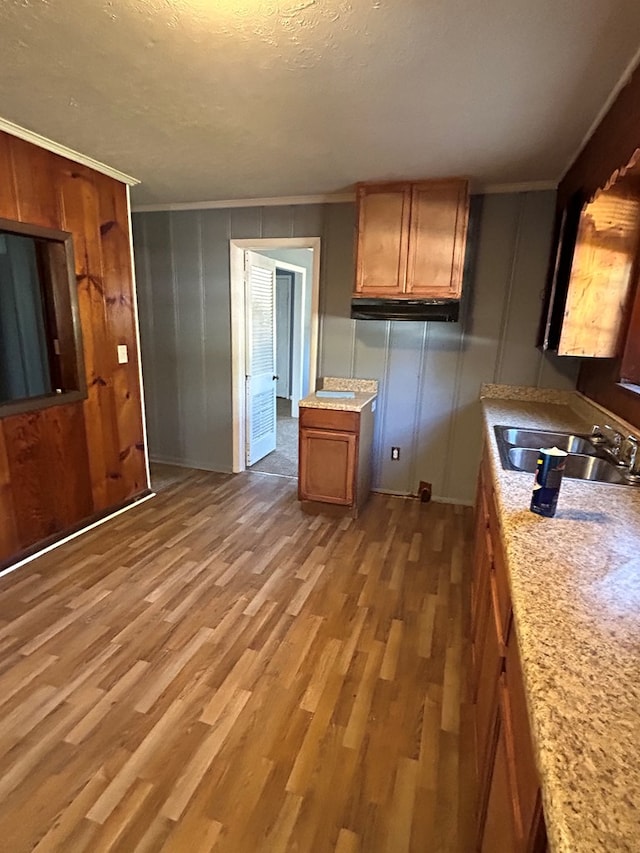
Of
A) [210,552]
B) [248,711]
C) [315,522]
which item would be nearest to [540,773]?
[248,711]

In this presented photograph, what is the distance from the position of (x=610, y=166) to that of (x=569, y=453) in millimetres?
1310

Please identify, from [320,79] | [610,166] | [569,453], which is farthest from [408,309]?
[320,79]

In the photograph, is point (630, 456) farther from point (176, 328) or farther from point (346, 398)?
point (176, 328)

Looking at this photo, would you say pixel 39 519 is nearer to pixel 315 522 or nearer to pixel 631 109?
pixel 315 522

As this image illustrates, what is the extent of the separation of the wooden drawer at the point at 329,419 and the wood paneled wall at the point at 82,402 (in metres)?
1.36

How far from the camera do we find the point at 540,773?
59 centimetres

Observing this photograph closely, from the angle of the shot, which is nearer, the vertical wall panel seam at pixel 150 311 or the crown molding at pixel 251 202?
the crown molding at pixel 251 202

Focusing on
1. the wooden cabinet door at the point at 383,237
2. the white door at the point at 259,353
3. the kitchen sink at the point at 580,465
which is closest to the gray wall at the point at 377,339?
the white door at the point at 259,353

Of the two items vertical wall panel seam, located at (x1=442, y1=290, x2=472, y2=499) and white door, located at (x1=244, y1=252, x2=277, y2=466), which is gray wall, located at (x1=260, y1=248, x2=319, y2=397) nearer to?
white door, located at (x1=244, y1=252, x2=277, y2=466)

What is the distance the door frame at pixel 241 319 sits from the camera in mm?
3729

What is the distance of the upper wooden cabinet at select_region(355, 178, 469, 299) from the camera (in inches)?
118

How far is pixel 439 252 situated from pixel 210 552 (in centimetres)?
254

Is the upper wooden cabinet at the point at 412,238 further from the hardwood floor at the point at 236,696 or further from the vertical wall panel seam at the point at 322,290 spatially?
the hardwood floor at the point at 236,696

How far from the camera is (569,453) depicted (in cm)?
219
